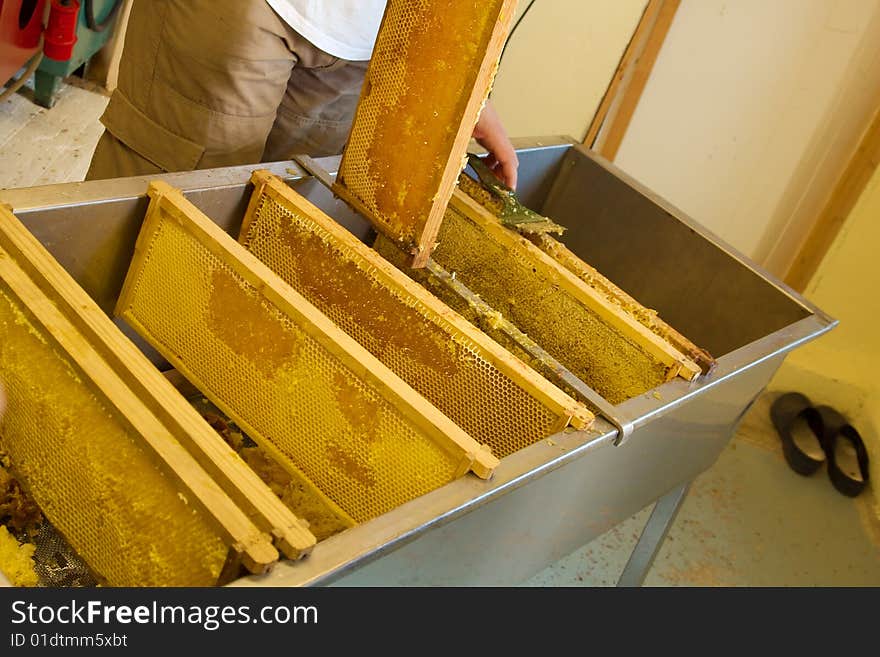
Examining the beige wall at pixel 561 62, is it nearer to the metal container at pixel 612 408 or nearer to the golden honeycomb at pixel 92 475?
the metal container at pixel 612 408

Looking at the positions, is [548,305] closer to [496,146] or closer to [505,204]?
[505,204]

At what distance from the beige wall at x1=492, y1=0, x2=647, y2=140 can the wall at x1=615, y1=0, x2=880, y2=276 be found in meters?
0.16

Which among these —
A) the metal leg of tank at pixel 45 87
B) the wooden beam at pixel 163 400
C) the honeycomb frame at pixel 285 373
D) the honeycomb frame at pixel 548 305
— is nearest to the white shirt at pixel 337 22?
the honeycomb frame at pixel 548 305

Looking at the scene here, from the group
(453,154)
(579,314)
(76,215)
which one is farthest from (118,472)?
(579,314)

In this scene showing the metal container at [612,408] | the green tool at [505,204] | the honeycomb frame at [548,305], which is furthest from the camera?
the green tool at [505,204]

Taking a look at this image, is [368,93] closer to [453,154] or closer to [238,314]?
[453,154]

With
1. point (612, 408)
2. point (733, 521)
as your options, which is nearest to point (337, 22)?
point (612, 408)

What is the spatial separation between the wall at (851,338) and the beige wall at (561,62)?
3.08ft

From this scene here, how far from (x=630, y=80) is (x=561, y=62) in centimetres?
25

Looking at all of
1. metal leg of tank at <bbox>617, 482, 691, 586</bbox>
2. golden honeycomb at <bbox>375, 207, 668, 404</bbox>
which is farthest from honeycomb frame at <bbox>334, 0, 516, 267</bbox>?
metal leg of tank at <bbox>617, 482, 691, 586</bbox>

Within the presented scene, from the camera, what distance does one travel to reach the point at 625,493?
60.6 inches

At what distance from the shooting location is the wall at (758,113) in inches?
110

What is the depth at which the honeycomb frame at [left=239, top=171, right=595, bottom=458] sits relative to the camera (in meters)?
1.21

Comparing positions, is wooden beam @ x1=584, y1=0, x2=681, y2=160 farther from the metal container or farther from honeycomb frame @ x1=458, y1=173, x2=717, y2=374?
honeycomb frame @ x1=458, y1=173, x2=717, y2=374
